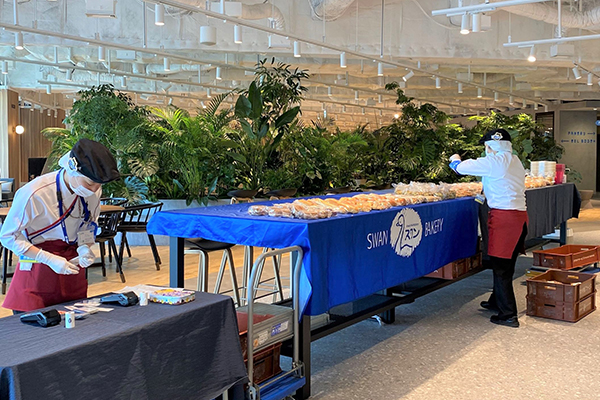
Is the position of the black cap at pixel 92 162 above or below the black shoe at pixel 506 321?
above

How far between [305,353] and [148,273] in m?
4.42

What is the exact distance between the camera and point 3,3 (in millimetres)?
10438

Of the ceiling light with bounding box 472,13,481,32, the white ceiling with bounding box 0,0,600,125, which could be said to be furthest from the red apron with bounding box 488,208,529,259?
the white ceiling with bounding box 0,0,600,125

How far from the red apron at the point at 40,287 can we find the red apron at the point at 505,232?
12.5ft

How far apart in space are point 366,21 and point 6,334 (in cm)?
1055

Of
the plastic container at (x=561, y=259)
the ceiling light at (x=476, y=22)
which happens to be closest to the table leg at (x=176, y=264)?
the plastic container at (x=561, y=259)

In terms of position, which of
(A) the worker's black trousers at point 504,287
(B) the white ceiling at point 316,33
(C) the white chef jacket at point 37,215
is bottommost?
(A) the worker's black trousers at point 504,287

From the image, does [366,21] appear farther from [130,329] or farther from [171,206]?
[130,329]

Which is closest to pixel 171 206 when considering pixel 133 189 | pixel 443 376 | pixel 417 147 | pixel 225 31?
pixel 133 189

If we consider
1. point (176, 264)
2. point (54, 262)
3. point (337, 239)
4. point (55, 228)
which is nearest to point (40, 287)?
point (54, 262)

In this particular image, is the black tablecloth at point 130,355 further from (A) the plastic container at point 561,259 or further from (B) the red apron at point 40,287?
(A) the plastic container at point 561,259

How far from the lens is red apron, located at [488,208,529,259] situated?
5.46 metres

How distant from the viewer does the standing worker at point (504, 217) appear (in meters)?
5.47

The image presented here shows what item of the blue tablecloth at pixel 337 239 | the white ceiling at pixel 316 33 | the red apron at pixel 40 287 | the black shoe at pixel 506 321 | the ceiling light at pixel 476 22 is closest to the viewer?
the red apron at pixel 40 287
